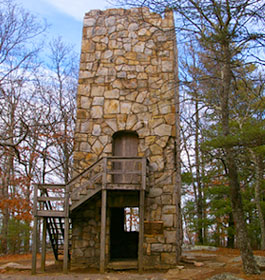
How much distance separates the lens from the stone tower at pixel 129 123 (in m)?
10.1

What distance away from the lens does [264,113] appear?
47.4ft

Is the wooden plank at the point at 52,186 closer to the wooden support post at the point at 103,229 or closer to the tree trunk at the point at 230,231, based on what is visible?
the wooden support post at the point at 103,229

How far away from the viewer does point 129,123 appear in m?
10.8

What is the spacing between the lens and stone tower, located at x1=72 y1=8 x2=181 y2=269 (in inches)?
396

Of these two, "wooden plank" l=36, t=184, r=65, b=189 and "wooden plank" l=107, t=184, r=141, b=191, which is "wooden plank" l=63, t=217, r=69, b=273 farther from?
"wooden plank" l=107, t=184, r=141, b=191

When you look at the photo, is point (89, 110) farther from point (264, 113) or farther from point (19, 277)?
point (264, 113)

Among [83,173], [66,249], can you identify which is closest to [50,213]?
[66,249]

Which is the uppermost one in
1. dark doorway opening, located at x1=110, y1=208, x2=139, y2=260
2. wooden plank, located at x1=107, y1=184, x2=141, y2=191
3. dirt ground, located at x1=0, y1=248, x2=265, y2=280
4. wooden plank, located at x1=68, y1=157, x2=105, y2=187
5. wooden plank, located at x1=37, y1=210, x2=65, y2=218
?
wooden plank, located at x1=68, y1=157, x2=105, y2=187

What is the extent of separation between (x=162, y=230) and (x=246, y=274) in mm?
2817

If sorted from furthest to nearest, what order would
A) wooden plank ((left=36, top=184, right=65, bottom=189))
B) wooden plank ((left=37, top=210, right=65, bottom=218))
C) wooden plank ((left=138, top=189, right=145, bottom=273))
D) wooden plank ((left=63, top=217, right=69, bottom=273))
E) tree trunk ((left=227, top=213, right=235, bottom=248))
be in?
tree trunk ((left=227, top=213, right=235, bottom=248)) < wooden plank ((left=36, top=184, right=65, bottom=189)) < wooden plank ((left=37, top=210, right=65, bottom=218)) < wooden plank ((left=63, top=217, right=69, bottom=273)) < wooden plank ((left=138, top=189, right=145, bottom=273))

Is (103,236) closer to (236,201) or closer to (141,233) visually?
(141,233)

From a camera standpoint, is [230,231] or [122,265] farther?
[230,231]

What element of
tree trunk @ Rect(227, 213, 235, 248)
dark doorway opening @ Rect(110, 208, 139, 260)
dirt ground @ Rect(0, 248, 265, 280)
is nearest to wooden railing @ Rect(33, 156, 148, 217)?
dirt ground @ Rect(0, 248, 265, 280)

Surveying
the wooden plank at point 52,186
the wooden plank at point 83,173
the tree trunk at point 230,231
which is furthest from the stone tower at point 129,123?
the tree trunk at point 230,231
